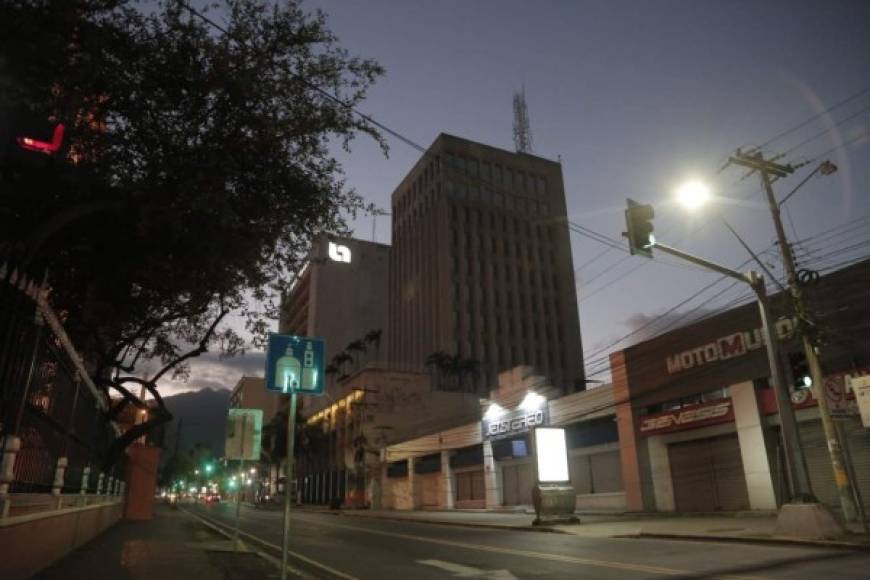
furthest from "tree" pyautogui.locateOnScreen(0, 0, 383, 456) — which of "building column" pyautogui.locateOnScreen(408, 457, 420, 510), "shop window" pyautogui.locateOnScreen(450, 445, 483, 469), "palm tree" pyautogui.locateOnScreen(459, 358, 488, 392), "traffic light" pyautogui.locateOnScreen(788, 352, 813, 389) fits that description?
"palm tree" pyautogui.locateOnScreen(459, 358, 488, 392)

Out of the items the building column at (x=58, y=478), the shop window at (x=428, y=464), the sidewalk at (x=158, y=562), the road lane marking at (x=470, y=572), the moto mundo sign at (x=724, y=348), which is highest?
the moto mundo sign at (x=724, y=348)

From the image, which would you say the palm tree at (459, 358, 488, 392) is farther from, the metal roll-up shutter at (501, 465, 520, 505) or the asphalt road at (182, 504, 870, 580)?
the asphalt road at (182, 504, 870, 580)

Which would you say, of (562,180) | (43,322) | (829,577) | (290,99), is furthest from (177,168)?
(562,180)

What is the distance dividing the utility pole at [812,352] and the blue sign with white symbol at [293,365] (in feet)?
41.4

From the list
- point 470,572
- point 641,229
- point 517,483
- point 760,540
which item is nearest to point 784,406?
point 760,540

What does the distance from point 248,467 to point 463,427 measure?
3232 inches

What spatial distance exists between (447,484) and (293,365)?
41884mm

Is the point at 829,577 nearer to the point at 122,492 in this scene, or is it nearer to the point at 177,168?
the point at 177,168

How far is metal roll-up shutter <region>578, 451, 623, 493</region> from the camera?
99.1ft

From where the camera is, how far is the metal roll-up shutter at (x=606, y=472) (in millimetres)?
30219

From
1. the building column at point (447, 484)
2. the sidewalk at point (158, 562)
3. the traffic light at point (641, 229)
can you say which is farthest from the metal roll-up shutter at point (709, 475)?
the building column at point (447, 484)

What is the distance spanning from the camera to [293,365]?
24.7ft

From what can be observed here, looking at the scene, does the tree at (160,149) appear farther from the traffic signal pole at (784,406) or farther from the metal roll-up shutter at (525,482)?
the metal roll-up shutter at (525,482)

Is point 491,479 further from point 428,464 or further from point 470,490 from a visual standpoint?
point 428,464
